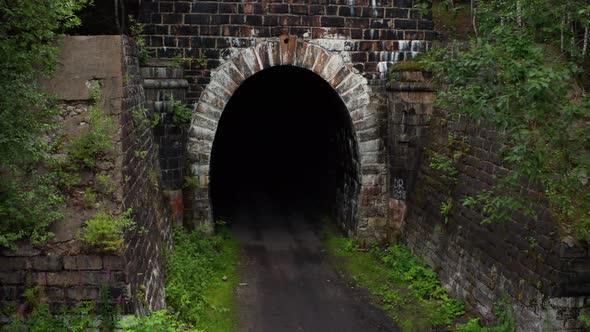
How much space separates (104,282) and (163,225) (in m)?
3.24

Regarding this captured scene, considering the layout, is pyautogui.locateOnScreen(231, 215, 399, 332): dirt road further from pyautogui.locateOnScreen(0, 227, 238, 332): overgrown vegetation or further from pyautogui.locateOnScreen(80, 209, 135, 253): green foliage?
pyautogui.locateOnScreen(80, 209, 135, 253): green foliage

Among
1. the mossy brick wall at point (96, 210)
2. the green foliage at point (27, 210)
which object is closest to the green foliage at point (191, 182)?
the mossy brick wall at point (96, 210)

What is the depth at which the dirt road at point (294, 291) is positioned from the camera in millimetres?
7988

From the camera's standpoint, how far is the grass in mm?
8086

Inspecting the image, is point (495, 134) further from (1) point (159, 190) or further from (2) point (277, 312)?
(1) point (159, 190)

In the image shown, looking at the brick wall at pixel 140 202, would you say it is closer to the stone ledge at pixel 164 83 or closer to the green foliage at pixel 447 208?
the stone ledge at pixel 164 83

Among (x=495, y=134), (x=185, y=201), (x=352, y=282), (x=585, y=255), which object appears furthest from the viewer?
(x=185, y=201)

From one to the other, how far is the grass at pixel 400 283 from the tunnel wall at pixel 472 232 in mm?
237

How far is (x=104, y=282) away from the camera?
540cm

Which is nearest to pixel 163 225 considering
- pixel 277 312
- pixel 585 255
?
pixel 277 312

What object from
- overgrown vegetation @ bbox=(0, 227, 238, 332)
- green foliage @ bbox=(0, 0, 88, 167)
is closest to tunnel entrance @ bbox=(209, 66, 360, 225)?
overgrown vegetation @ bbox=(0, 227, 238, 332)

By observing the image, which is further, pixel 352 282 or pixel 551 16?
pixel 352 282

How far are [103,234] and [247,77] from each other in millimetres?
5376

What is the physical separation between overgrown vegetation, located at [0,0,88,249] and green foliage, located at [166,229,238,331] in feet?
7.75
